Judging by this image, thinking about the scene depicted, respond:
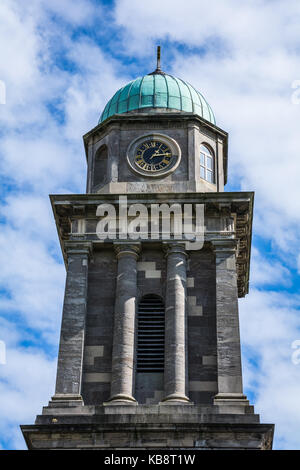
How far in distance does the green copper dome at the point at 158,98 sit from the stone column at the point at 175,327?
7951 mm

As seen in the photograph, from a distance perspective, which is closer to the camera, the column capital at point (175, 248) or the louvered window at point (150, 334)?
the louvered window at point (150, 334)

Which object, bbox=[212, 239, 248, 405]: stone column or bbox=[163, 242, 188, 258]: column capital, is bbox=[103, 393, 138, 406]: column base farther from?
bbox=[163, 242, 188, 258]: column capital

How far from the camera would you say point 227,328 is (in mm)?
36812

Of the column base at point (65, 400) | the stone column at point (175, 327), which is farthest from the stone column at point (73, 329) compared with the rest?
the stone column at point (175, 327)

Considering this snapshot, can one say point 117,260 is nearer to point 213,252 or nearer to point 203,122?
point 213,252

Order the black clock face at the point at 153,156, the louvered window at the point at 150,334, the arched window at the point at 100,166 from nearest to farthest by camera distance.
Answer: the louvered window at the point at 150,334 → the black clock face at the point at 153,156 → the arched window at the point at 100,166

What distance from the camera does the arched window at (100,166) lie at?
42656 millimetres

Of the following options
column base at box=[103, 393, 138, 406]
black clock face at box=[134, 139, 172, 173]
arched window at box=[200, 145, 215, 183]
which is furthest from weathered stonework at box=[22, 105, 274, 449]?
black clock face at box=[134, 139, 172, 173]

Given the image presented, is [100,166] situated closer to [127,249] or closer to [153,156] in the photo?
[153,156]

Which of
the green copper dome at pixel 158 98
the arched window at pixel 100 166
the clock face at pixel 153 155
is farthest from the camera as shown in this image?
the green copper dome at pixel 158 98

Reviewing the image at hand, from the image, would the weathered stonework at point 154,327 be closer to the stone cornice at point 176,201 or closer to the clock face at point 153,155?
the stone cornice at point 176,201
